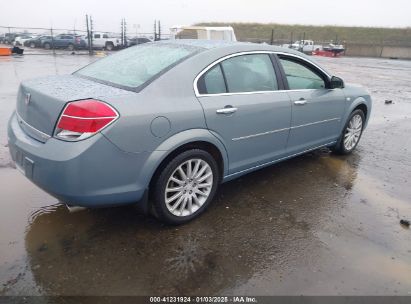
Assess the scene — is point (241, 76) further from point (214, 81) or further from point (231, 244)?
point (231, 244)

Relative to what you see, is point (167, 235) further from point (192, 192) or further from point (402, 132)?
point (402, 132)

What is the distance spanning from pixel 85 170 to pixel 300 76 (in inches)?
114

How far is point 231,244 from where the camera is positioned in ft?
10.1

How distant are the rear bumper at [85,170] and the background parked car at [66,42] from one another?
31629mm

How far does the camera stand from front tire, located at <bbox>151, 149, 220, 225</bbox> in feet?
10.1

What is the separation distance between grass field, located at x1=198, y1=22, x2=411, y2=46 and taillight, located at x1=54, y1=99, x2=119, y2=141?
65.6 meters

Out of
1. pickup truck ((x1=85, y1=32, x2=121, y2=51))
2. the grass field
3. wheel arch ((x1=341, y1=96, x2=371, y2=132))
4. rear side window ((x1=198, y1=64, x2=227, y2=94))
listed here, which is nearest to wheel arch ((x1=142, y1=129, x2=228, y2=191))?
rear side window ((x1=198, y1=64, x2=227, y2=94))

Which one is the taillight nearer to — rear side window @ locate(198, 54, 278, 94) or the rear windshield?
the rear windshield

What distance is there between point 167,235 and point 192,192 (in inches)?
18.3

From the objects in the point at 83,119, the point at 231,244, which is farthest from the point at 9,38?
the point at 231,244

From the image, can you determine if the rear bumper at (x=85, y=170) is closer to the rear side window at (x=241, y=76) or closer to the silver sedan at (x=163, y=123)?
the silver sedan at (x=163, y=123)

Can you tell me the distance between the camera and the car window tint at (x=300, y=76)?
4164 millimetres

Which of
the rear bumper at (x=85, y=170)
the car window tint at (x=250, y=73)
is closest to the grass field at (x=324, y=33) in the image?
the car window tint at (x=250, y=73)

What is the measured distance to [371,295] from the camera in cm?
257
